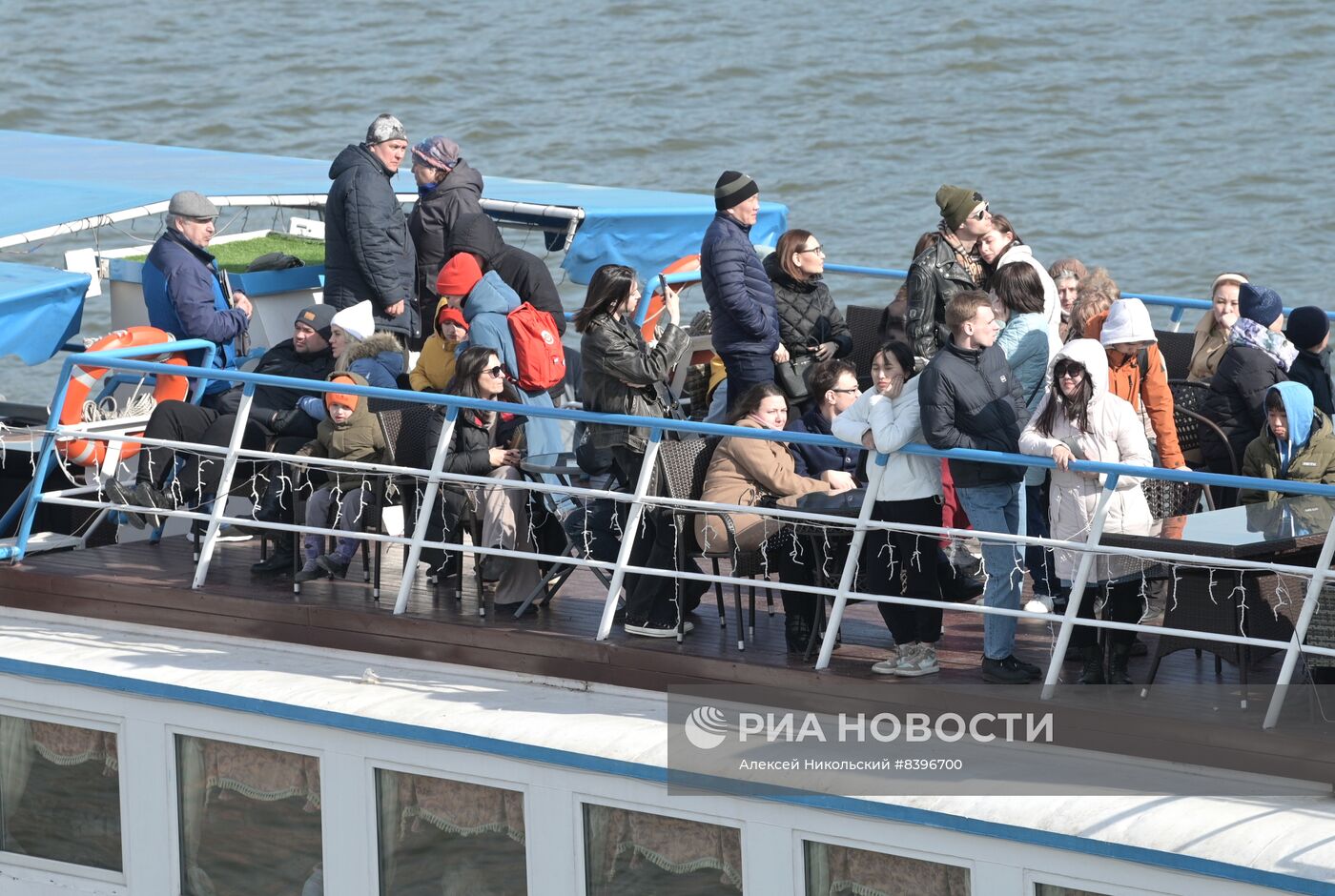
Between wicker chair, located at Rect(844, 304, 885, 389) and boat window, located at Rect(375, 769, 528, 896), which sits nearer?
boat window, located at Rect(375, 769, 528, 896)

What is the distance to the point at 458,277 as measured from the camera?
898cm

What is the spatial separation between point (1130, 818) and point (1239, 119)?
1846cm

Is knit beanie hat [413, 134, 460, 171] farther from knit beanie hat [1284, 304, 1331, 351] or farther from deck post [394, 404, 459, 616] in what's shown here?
knit beanie hat [1284, 304, 1331, 351]

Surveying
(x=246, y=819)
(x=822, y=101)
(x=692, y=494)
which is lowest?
(x=246, y=819)

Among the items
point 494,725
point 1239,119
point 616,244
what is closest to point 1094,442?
point 494,725

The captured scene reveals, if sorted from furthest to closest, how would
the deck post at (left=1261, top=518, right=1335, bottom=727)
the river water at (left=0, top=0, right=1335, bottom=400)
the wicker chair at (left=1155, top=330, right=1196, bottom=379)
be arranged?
the river water at (left=0, top=0, right=1335, bottom=400) < the wicker chair at (left=1155, top=330, right=1196, bottom=379) < the deck post at (left=1261, top=518, right=1335, bottom=727)

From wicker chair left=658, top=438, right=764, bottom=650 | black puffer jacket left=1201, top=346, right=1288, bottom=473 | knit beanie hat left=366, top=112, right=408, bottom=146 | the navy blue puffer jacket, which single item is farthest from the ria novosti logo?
knit beanie hat left=366, top=112, right=408, bottom=146

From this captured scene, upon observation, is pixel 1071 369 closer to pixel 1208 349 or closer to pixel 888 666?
pixel 888 666

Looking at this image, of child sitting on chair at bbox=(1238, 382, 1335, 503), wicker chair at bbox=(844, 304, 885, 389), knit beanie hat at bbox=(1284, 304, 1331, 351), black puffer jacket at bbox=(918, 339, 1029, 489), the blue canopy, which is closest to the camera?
black puffer jacket at bbox=(918, 339, 1029, 489)

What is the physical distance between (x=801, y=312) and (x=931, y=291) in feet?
2.85

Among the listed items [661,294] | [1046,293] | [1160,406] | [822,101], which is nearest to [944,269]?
[1046,293]

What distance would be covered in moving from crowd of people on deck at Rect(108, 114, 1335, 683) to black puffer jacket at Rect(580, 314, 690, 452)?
0.01 meters

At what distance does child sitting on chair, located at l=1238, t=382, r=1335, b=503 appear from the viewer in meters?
7.46

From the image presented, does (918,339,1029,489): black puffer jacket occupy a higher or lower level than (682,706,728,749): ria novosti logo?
higher
